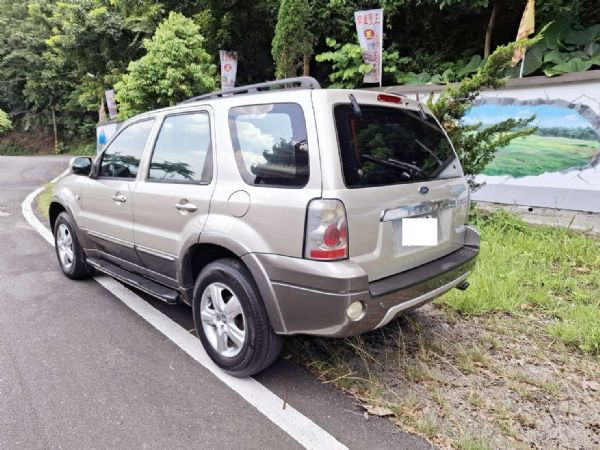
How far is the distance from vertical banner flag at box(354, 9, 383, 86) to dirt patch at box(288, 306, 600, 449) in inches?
253

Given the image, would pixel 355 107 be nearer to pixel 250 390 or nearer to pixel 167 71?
pixel 250 390

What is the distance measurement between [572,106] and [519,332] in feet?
14.6

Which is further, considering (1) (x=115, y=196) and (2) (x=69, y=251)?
(2) (x=69, y=251)

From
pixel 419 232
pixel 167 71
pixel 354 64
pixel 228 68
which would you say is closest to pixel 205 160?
→ pixel 419 232

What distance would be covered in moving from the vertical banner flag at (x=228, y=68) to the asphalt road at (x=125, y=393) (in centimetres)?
974

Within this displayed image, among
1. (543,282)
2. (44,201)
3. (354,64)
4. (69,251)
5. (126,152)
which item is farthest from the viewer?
(44,201)

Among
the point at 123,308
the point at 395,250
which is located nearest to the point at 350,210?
the point at 395,250

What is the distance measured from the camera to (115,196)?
365 cm

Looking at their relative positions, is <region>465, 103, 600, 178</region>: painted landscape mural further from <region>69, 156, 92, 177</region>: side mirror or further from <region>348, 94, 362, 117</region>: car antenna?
<region>69, 156, 92, 177</region>: side mirror

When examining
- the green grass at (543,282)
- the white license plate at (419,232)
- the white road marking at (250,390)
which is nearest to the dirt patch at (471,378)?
the green grass at (543,282)

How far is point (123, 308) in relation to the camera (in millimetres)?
3828

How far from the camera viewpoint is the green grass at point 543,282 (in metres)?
3.39

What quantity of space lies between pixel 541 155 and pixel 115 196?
6.28m

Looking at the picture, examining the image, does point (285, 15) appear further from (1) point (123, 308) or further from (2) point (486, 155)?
(1) point (123, 308)
